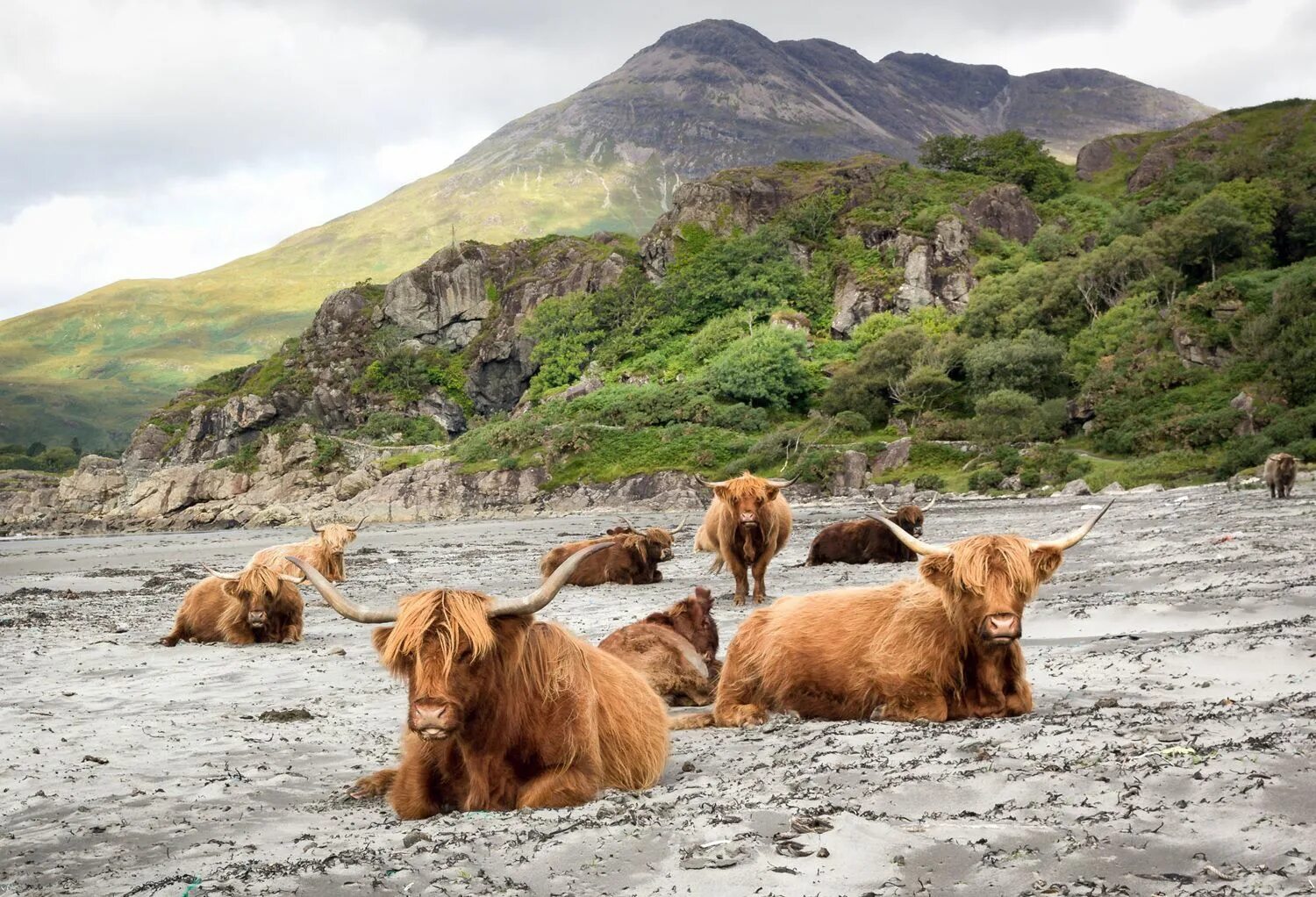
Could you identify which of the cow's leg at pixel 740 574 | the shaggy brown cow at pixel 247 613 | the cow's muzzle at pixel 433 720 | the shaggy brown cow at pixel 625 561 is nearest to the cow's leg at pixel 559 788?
the cow's muzzle at pixel 433 720

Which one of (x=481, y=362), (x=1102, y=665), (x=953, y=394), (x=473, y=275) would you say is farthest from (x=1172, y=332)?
(x=473, y=275)

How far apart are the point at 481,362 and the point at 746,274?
32170 millimetres

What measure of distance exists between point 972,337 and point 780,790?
237 ft

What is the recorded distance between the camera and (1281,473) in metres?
25.2

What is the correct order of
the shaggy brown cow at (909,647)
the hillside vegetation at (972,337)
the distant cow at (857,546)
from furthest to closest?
1. the hillside vegetation at (972,337)
2. the distant cow at (857,546)
3. the shaggy brown cow at (909,647)

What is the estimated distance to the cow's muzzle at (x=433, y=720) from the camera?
14.4 feet

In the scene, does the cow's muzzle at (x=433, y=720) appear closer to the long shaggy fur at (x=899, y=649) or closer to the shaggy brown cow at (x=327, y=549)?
the long shaggy fur at (x=899, y=649)

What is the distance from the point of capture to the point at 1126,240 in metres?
70.4

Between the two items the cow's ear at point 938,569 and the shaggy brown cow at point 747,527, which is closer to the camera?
the cow's ear at point 938,569

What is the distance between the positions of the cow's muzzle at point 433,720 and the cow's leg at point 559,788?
562 mm

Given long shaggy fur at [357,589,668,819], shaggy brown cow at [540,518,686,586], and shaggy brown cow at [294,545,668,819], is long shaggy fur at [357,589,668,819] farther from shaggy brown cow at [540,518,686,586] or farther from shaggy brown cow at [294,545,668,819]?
shaggy brown cow at [540,518,686,586]

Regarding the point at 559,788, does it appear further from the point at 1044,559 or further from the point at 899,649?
the point at 1044,559

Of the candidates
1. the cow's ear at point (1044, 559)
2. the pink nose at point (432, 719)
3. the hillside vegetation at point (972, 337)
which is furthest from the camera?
the hillside vegetation at point (972, 337)

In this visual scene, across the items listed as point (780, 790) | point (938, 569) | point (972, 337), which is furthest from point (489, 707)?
point (972, 337)
